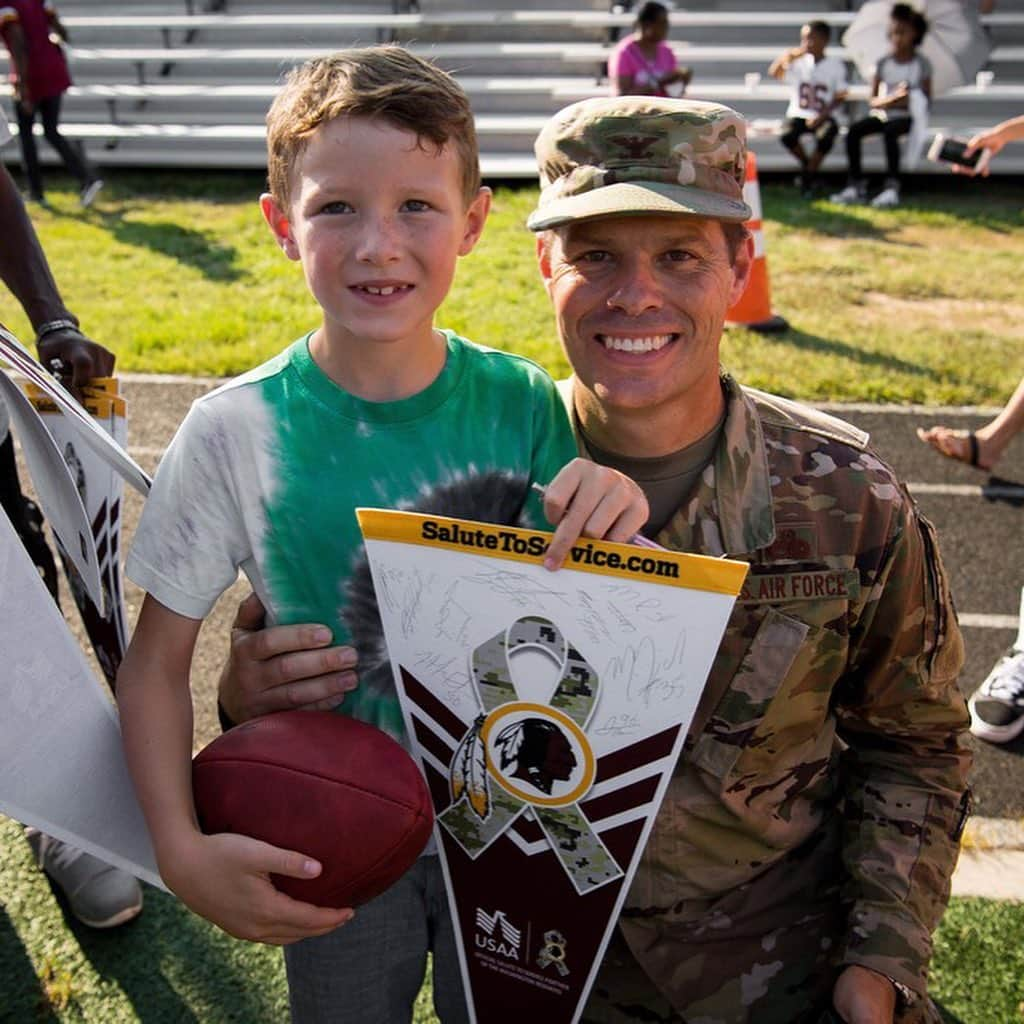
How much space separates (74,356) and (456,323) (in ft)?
17.3

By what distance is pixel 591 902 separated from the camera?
1.79 m

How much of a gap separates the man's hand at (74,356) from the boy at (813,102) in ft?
34.5

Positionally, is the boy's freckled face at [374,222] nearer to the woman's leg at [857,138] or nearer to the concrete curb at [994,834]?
the concrete curb at [994,834]

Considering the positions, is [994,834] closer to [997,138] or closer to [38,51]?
[997,138]

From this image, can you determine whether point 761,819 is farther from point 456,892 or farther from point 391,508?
point 391,508

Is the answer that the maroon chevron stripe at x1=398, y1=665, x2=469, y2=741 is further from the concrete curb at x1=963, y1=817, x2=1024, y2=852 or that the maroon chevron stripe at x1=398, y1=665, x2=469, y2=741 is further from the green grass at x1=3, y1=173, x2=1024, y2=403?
the green grass at x1=3, y1=173, x2=1024, y2=403

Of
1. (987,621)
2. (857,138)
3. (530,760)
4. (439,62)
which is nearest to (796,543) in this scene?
(530,760)

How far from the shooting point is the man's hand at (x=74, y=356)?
2.33 m

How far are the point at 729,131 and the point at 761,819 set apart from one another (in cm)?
122

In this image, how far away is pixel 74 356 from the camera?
234cm

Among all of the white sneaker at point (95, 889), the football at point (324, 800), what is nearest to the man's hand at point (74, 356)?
the football at point (324, 800)

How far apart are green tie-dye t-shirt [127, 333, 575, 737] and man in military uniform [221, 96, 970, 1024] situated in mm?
150

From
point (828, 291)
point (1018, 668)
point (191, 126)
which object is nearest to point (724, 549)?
point (1018, 668)

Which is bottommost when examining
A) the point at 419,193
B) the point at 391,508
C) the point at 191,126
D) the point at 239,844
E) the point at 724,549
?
the point at 191,126
